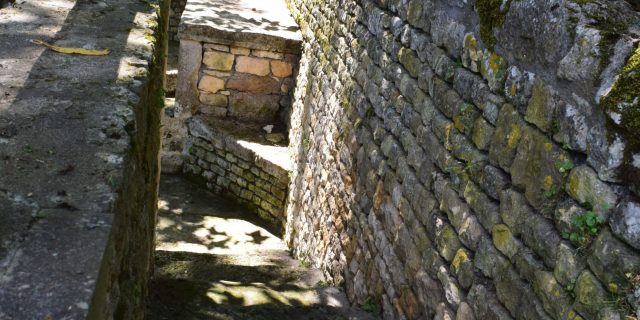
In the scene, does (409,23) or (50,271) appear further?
(409,23)

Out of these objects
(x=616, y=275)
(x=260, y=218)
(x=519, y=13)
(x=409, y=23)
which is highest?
(x=519, y=13)

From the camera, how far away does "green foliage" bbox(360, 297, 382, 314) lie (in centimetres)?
370

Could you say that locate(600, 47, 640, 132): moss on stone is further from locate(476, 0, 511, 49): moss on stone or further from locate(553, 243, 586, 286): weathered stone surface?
locate(476, 0, 511, 49): moss on stone

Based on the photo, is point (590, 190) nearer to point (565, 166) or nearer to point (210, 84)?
point (565, 166)

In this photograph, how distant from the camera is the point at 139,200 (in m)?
2.71

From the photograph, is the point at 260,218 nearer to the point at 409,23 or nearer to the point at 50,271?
the point at 409,23

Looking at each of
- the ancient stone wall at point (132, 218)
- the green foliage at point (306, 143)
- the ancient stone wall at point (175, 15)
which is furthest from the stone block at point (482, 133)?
the ancient stone wall at point (175, 15)

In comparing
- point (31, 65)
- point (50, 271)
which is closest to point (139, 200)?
point (31, 65)

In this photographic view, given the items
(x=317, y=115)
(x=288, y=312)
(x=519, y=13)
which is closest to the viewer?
(x=519, y=13)

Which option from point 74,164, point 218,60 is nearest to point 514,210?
point 74,164

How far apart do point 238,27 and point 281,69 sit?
644 mm

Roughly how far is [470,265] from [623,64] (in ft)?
3.49

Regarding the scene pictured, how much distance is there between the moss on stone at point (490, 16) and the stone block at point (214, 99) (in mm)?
4801

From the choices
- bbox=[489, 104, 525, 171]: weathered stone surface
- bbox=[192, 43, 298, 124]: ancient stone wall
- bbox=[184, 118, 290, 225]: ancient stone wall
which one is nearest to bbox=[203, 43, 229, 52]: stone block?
bbox=[192, 43, 298, 124]: ancient stone wall
